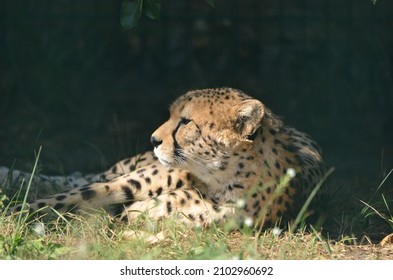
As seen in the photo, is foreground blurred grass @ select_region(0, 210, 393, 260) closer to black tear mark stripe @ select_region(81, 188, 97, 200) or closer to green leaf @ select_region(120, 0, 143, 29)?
black tear mark stripe @ select_region(81, 188, 97, 200)

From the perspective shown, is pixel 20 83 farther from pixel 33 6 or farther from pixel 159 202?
pixel 159 202

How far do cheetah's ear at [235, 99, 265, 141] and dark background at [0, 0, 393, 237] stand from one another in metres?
2.21

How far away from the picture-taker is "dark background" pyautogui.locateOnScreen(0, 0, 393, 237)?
6.71m

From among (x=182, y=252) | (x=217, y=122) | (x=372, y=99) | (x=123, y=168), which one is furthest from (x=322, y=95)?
(x=182, y=252)

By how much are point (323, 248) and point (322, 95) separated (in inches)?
116

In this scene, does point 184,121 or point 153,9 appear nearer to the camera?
point 153,9

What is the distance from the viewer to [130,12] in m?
4.17

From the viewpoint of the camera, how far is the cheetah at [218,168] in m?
4.40

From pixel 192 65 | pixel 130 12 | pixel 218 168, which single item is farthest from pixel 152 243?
pixel 192 65

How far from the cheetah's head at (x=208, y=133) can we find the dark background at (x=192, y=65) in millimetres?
2054

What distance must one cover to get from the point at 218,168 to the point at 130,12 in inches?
35.4

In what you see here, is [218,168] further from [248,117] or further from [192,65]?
[192,65]

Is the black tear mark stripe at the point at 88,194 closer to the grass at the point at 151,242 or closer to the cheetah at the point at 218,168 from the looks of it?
the cheetah at the point at 218,168

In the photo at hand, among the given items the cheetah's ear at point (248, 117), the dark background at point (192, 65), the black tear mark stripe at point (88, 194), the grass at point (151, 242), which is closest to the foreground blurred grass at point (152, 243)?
the grass at point (151, 242)
